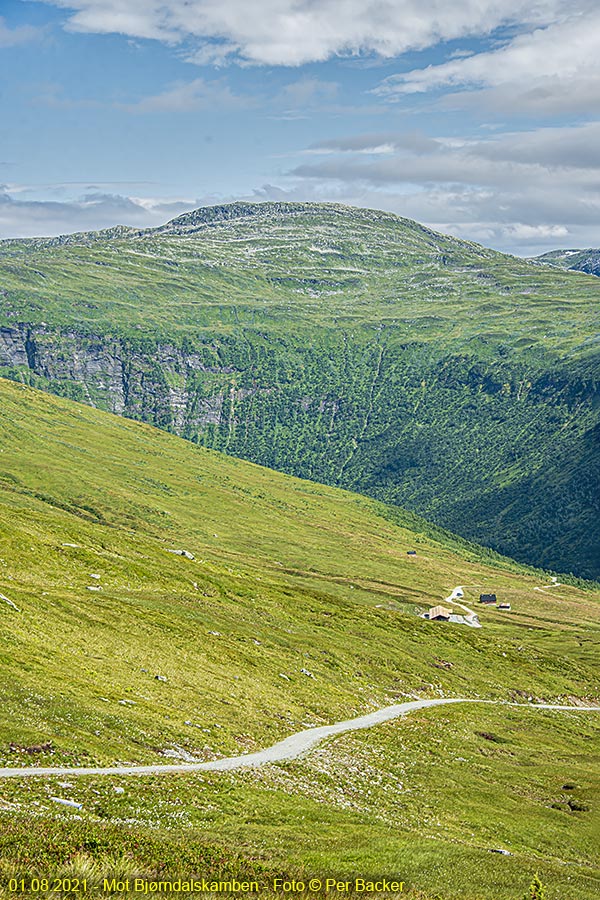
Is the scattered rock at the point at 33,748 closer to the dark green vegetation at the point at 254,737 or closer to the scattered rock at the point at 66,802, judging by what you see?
the dark green vegetation at the point at 254,737

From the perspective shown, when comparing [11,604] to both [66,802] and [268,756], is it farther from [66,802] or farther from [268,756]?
[66,802]

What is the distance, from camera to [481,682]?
141000mm

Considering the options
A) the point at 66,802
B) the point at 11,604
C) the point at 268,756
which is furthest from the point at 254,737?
the point at 66,802

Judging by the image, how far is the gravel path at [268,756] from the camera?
4329 cm

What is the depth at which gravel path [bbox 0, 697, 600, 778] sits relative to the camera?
4329 cm

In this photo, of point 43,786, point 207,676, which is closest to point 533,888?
point 43,786

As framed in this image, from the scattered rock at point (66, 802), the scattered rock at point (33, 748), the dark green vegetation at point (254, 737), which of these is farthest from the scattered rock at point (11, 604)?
the scattered rock at point (66, 802)

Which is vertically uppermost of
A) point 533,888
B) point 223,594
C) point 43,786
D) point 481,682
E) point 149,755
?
point 533,888

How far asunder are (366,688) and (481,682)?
36985 millimetres

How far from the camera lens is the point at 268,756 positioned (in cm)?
6469

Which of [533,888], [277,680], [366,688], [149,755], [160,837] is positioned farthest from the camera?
[366,688]

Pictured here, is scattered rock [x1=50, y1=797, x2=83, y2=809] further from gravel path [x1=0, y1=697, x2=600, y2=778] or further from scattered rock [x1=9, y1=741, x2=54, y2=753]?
scattered rock [x1=9, y1=741, x2=54, y2=753]

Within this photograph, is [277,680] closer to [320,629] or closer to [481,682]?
[320,629]

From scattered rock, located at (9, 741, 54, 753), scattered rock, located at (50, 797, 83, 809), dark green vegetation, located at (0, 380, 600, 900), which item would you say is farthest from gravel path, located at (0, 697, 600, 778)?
scattered rock, located at (50, 797, 83, 809)
